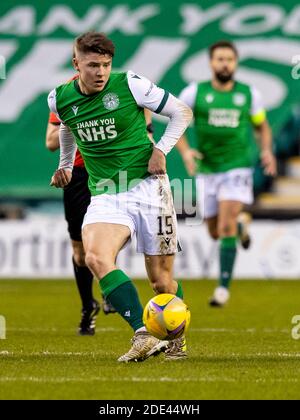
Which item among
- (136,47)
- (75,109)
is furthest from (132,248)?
(75,109)

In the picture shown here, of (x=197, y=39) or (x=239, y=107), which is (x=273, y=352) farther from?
(x=197, y=39)

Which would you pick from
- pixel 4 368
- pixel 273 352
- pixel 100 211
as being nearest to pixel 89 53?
pixel 100 211

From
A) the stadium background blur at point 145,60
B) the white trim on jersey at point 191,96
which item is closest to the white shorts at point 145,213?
the white trim on jersey at point 191,96

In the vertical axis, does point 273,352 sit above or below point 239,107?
below

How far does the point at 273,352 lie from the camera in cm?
788

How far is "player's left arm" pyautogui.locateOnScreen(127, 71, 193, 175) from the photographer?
23.7ft

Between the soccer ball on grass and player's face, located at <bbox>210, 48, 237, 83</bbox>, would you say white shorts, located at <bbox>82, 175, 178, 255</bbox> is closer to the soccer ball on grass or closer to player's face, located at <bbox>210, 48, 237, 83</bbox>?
the soccer ball on grass

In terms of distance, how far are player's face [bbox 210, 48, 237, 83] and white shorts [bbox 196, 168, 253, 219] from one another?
3.64 ft

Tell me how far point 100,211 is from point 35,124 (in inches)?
687

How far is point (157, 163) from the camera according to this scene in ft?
23.6

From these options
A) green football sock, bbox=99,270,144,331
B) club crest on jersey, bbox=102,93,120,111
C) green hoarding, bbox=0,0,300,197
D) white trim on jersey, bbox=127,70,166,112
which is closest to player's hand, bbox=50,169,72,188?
club crest on jersey, bbox=102,93,120,111

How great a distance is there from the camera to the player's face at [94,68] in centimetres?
703

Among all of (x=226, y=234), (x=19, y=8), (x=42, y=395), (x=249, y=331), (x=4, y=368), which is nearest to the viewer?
(x=42, y=395)

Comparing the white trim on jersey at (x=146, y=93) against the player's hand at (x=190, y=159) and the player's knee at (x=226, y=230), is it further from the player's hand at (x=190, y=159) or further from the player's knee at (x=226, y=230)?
the player's knee at (x=226, y=230)
